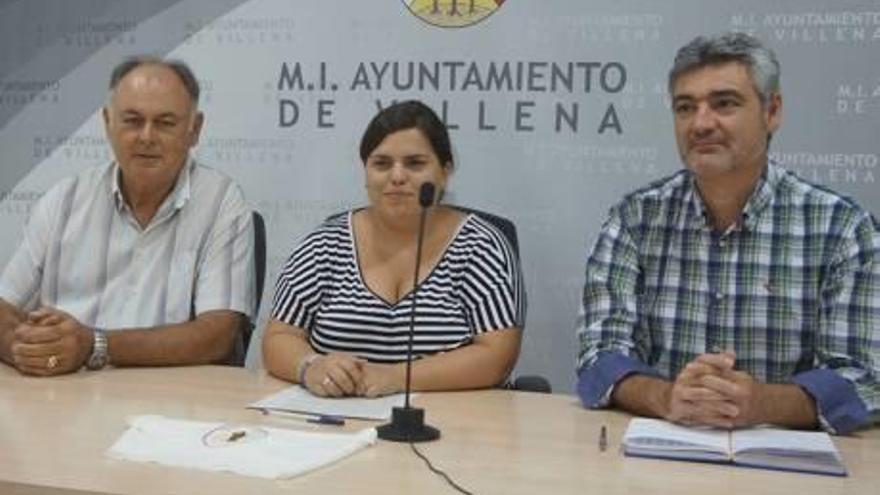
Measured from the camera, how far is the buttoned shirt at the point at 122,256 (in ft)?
8.51

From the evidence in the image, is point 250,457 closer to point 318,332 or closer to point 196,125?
point 318,332

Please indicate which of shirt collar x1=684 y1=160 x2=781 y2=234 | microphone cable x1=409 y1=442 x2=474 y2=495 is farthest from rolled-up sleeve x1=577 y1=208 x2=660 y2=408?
microphone cable x1=409 y1=442 x2=474 y2=495

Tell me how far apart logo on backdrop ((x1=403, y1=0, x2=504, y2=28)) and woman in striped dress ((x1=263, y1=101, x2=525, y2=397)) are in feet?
2.62

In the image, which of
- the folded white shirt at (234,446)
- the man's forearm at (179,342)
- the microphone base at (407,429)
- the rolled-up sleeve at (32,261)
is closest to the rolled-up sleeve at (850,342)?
the microphone base at (407,429)

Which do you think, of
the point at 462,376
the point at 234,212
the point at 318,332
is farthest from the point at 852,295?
the point at 234,212

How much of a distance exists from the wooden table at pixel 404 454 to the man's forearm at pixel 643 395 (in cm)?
4

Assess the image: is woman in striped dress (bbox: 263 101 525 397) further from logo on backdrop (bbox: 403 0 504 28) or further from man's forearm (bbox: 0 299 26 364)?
logo on backdrop (bbox: 403 0 504 28)

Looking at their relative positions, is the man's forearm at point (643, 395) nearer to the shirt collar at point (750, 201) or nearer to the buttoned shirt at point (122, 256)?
the shirt collar at point (750, 201)

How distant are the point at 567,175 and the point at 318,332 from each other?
44.6 inches

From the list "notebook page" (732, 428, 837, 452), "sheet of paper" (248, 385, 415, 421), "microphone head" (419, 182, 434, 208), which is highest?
"microphone head" (419, 182, 434, 208)

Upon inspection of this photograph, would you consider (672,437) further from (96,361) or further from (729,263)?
(96,361)

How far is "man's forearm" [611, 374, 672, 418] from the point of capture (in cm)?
185

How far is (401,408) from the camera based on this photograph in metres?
1.75

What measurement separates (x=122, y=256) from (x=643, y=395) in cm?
146
